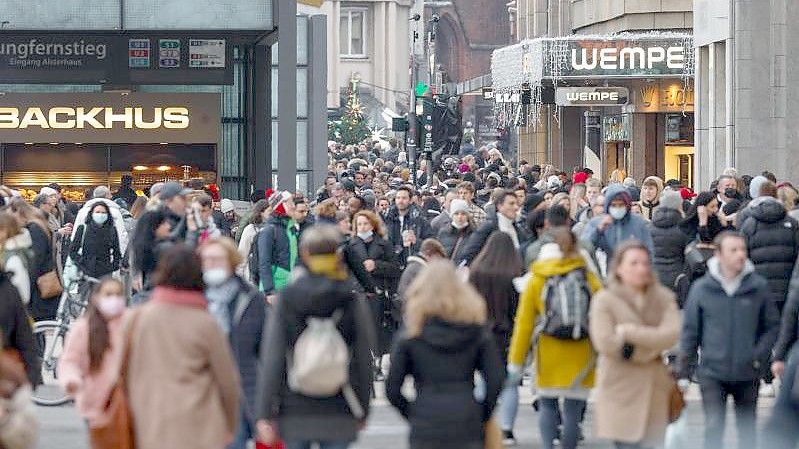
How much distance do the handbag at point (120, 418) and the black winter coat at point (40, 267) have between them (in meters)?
7.81

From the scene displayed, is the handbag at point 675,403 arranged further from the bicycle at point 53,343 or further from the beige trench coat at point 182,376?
the bicycle at point 53,343

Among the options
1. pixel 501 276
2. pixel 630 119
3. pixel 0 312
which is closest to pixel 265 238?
pixel 501 276

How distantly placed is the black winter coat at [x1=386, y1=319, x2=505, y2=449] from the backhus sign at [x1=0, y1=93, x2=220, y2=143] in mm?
21025

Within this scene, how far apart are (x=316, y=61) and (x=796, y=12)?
11.4 meters

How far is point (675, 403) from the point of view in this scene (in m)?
10.9

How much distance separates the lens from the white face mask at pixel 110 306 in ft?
33.5

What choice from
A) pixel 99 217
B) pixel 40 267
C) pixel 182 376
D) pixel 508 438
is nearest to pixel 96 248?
pixel 99 217

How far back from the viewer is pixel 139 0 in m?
27.7

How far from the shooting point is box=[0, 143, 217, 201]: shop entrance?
30.5 m

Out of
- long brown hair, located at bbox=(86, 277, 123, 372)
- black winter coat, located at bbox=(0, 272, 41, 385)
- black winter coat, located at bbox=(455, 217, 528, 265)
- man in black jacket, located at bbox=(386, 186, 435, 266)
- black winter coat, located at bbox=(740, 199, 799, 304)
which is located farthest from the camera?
man in black jacket, located at bbox=(386, 186, 435, 266)

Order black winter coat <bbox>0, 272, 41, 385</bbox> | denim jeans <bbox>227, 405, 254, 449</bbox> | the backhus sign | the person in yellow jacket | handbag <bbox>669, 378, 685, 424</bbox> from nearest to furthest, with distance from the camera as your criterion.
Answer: handbag <bbox>669, 378, 685, 424</bbox> → denim jeans <bbox>227, 405, 254, 449</bbox> → black winter coat <bbox>0, 272, 41, 385</bbox> → the person in yellow jacket → the backhus sign

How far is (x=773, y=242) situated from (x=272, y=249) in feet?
14.7

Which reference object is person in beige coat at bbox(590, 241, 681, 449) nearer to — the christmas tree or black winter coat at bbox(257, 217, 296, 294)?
black winter coat at bbox(257, 217, 296, 294)

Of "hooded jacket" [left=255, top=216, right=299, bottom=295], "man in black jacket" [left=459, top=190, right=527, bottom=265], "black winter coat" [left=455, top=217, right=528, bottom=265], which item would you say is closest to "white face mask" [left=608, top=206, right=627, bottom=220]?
"man in black jacket" [left=459, top=190, right=527, bottom=265]
